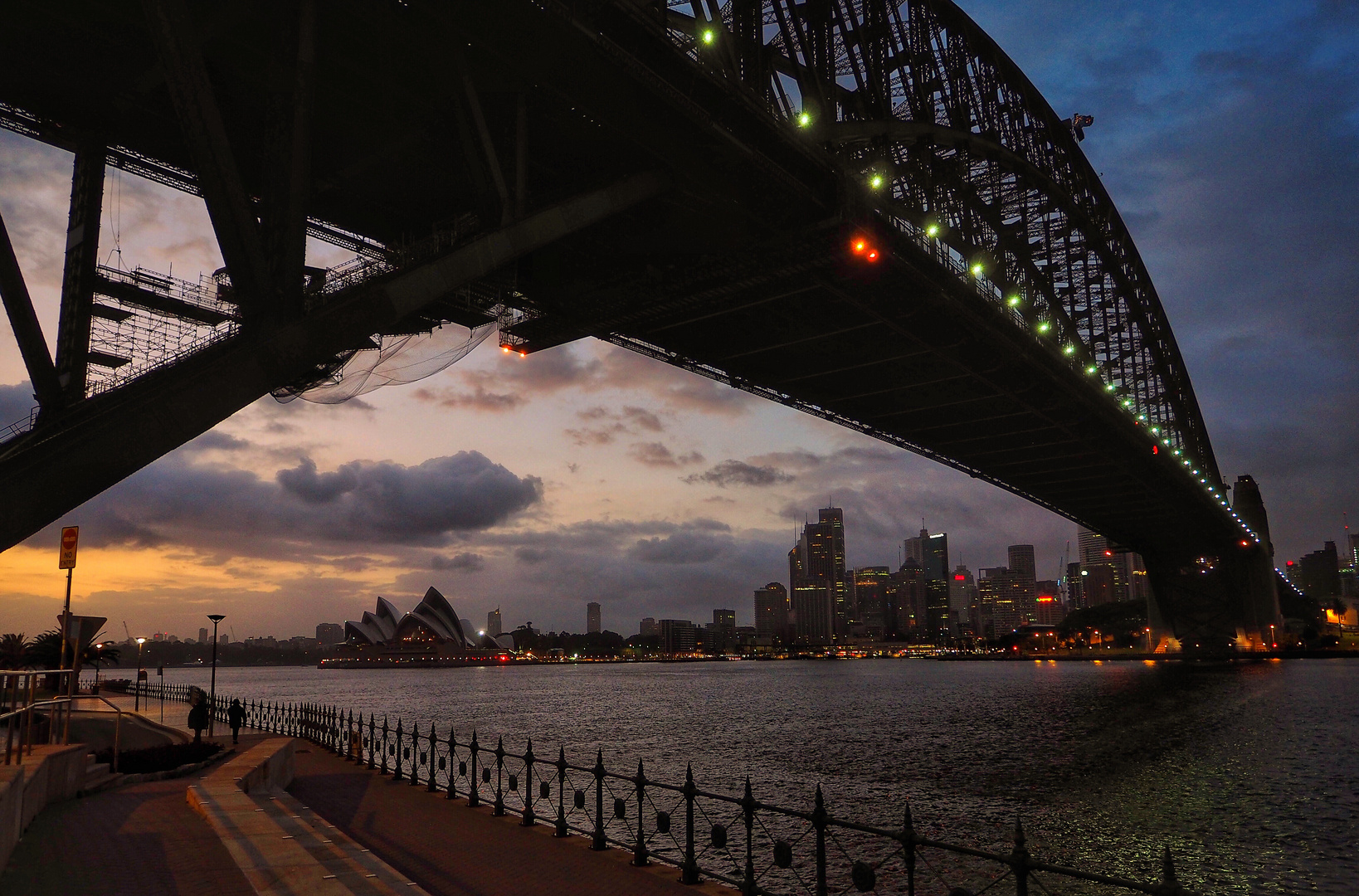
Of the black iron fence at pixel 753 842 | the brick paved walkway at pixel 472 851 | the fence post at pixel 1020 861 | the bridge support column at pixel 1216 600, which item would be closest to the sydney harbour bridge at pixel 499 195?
the brick paved walkway at pixel 472 851

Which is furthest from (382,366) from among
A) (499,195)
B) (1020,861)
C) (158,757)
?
(1020,861)

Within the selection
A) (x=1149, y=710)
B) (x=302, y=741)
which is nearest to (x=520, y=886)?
(x=302, y=741)

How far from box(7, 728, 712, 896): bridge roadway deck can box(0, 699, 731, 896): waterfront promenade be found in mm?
18

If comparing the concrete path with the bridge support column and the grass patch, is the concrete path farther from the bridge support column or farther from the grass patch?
the bridge support column

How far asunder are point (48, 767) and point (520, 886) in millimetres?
7655

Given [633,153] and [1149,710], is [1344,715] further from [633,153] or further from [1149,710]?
[633,153]

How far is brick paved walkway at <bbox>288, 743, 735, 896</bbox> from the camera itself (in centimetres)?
1164

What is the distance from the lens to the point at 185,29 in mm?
12812

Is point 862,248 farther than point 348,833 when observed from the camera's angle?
Yes

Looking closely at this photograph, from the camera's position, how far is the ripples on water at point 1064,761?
19.2 meters

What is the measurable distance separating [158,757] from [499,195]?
13696mm

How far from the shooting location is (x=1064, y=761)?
32.3 metres

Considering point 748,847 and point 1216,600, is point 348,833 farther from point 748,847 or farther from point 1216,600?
point 1216,600

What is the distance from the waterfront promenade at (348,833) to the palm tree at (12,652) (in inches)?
1809
